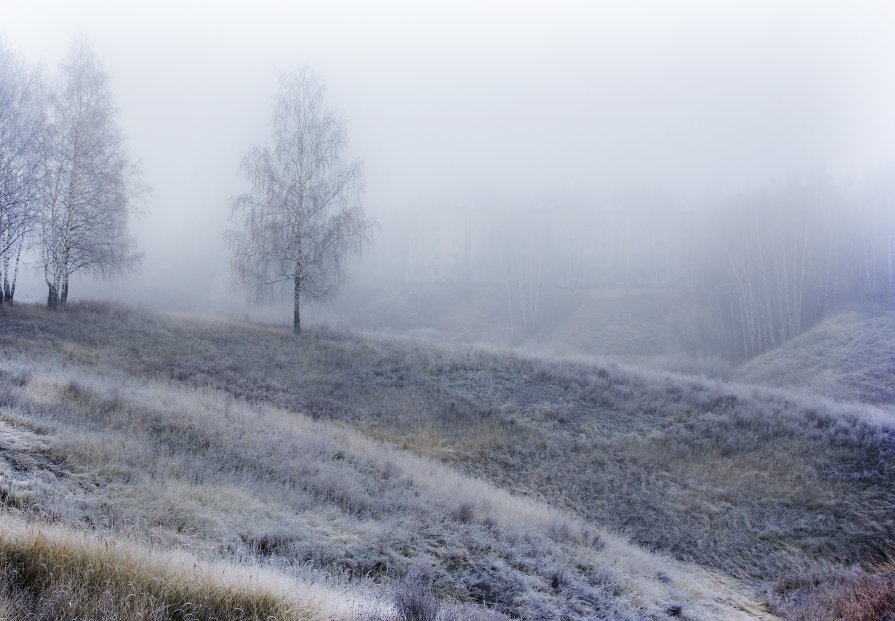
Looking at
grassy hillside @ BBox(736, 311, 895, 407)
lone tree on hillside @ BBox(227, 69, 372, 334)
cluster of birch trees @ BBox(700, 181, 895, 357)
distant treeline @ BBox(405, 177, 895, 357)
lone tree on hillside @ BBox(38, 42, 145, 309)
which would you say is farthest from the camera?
distant treeline @ BBox(405, 177, 895, 357)

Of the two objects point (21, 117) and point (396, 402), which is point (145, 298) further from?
point (396, 402)

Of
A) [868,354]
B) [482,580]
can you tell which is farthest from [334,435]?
[868,354]

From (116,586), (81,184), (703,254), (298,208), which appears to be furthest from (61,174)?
(703,254)

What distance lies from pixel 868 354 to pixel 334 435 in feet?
114

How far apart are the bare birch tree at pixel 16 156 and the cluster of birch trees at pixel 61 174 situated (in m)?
0.04

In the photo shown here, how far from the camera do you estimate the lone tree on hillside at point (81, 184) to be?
22344mm

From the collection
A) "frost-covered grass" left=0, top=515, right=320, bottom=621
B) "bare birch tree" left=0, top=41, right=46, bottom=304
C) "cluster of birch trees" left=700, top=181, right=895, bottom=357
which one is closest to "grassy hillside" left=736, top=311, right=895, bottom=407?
"cluster of birch trees" left=700, top=181, right=895, bottom=357

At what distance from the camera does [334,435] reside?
13430 mm

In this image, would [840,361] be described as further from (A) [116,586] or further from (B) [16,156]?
(B) [16,156]

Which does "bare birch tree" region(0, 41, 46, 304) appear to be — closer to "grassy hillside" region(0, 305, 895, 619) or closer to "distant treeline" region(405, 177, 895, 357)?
"grassy hillside" region(0, 305, 895, 619)

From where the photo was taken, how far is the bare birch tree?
20359 mm

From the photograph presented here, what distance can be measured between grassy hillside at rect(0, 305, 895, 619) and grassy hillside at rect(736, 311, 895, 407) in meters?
13.8

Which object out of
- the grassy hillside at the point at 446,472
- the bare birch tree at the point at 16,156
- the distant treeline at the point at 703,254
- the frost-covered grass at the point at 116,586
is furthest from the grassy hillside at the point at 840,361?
the bare birch tree at the point at 16,156

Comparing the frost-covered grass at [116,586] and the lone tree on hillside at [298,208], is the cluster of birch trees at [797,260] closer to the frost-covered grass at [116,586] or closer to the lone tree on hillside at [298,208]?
the lone tree on hillside at [298,208]
